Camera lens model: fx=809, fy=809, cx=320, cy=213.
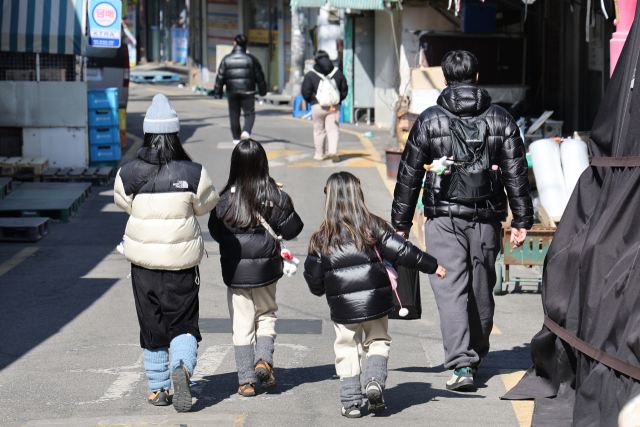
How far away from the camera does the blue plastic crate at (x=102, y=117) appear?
1303 cm

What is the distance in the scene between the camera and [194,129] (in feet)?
57.9

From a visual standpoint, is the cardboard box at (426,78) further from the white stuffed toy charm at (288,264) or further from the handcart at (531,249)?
the white stuffed toy charm at (288,264)

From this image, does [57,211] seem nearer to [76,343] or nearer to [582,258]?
[76,343]

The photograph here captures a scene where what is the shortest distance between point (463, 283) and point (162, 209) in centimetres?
185

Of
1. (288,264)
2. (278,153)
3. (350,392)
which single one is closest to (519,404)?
(350,392)

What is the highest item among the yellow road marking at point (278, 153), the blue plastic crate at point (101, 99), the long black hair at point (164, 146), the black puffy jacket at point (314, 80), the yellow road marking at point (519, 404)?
the black puffy jacket at point (314, 80)

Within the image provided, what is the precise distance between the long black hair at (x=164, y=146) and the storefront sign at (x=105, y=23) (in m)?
9.11

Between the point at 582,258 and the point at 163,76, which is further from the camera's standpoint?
the point at 163,76

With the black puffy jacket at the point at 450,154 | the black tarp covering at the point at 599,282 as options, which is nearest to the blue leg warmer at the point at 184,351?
the black puffy jacket at the point at 450,154

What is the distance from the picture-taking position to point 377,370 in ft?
14.6

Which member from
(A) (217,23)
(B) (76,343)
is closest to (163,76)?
(A) (217,23)

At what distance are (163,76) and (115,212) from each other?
79.4 ft

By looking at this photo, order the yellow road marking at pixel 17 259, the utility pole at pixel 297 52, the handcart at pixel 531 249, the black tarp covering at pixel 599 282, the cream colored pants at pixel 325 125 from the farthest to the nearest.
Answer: the utility pole at pixel 297 52
the cream colored pants at pixel 325 125
the yellow road marking at pixel 17 259
the handcart at pixel 531 249
the black tarp covering at pixel 599 282

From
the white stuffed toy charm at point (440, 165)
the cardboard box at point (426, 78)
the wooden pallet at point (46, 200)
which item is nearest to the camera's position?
the white stuffed toy charm at point (440, 165)
